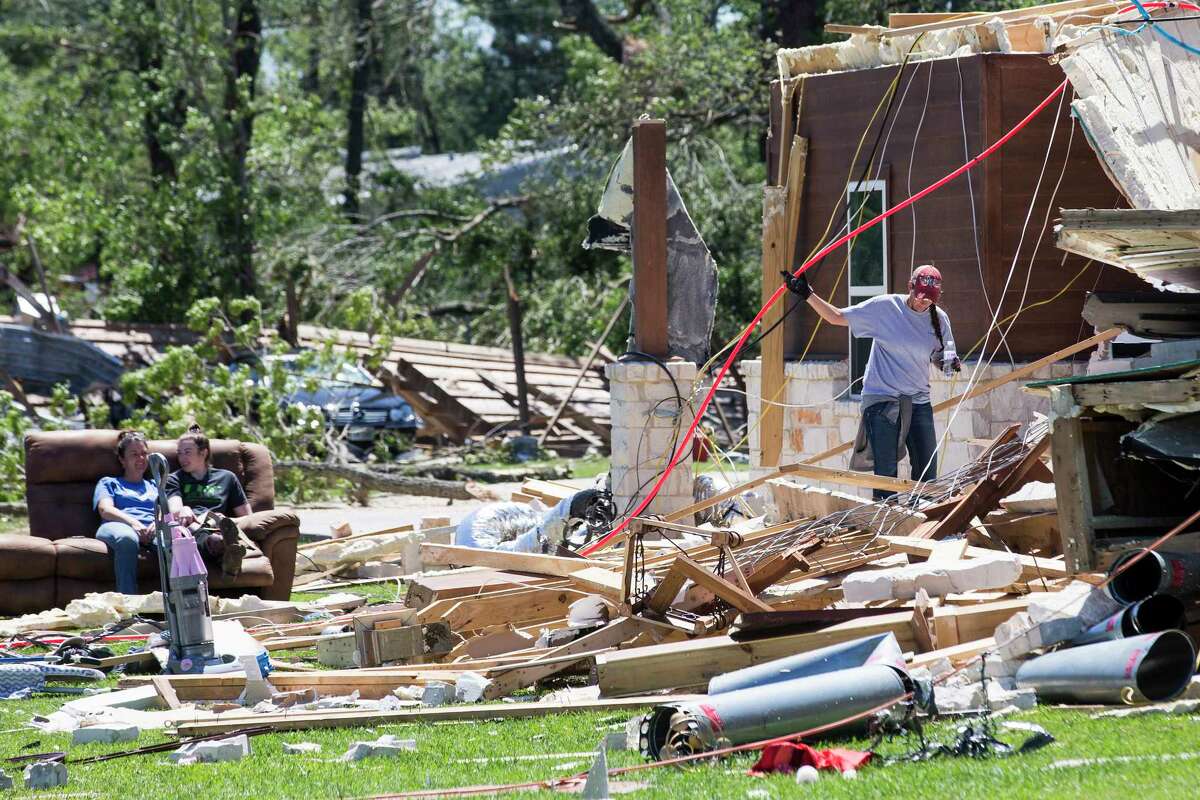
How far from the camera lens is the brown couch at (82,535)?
10.2m

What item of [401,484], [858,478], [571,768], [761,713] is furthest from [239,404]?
[761,713]

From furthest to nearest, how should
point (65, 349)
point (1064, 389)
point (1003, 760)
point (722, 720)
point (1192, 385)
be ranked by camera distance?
point (65, 349)
point (1064, 389)
point (1192, 385)
point (722, 720)
point (1003, 760)

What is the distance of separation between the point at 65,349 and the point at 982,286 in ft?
46.2

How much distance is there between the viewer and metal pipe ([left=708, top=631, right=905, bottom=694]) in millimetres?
5824

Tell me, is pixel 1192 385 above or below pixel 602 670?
above

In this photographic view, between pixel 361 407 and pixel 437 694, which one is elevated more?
pixel 437 694

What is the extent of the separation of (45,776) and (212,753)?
640 millimetres

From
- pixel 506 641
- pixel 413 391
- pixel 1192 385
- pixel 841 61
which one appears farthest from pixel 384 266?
pixel 1192 385

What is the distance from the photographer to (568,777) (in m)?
5.21

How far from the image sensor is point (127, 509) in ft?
34.9

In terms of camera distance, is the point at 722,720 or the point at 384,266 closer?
the point at 722,720

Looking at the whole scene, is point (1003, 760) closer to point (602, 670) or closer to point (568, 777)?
point (568, 777)

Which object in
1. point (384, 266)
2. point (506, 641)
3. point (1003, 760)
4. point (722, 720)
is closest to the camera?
point (1003, 760)

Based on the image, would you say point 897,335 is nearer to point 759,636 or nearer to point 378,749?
point 759,636
